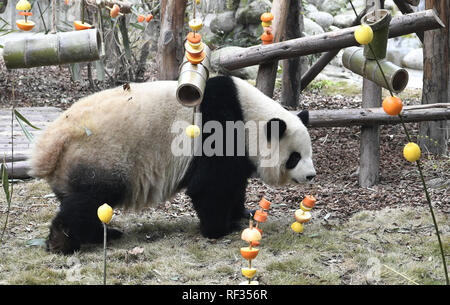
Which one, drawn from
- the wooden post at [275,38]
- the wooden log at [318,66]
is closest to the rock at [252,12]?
the wooden log at [318,66]

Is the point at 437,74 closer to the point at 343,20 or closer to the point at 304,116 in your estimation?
the point at 304,116

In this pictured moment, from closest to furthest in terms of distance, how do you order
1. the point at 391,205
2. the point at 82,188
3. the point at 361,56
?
the point at 361,56 < the point at 82,188 < the point at 391,205

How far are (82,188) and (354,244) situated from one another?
2.31 metres

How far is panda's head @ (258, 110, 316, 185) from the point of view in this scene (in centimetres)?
500

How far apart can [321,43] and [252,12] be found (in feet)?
30.9

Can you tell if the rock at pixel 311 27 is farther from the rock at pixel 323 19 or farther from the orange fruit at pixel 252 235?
the orange fruit at pixel 252 235

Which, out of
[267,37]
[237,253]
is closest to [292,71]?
[267,37]

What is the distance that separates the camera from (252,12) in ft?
50.3

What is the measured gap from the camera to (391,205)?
5.73m

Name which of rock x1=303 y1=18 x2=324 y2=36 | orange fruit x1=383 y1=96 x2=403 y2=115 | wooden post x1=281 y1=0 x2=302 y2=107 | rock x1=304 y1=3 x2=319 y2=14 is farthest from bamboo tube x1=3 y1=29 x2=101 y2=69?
rock x1=304 y1=3 x2=319 y2=14

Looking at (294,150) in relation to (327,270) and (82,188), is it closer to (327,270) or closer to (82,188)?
(327,270)

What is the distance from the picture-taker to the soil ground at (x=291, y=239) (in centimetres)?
409

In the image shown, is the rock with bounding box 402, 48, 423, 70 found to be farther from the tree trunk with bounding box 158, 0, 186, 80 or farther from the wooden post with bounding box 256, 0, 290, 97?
the tree trunk with bounding box 158, 0, 186, 80
